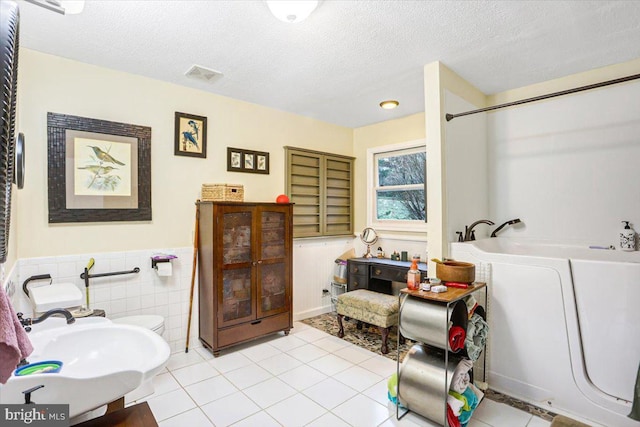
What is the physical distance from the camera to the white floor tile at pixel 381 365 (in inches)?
107

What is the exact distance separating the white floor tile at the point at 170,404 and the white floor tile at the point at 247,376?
14.3 inches

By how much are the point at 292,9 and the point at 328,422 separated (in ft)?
8.29

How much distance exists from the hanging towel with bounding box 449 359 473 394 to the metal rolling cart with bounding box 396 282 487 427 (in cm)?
3

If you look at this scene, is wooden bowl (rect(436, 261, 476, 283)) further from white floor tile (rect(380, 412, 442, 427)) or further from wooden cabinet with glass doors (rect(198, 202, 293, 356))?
wooden cabinet with glass doors (rect(198, 202, 293, 356))

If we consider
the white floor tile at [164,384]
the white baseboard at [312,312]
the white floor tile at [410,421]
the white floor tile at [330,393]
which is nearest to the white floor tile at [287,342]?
the white baseboard at [312,312]

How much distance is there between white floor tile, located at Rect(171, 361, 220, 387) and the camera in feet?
8.41

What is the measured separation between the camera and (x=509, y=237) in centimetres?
308

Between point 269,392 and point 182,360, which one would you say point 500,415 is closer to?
point 269,392

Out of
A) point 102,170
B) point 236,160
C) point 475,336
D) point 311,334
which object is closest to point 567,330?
point 475,336

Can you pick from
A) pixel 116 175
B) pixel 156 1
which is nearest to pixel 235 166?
pixel 116 175

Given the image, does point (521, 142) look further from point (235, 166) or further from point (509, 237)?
point (235, 166)

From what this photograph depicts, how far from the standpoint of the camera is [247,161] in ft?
11.6

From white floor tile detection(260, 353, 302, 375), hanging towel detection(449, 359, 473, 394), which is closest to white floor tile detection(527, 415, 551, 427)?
hanging towel detection(449, 359, 473, 394)

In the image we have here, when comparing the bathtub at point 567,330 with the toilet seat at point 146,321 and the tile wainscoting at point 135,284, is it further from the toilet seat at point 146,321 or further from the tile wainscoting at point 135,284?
the toilet seat at point 146,321
